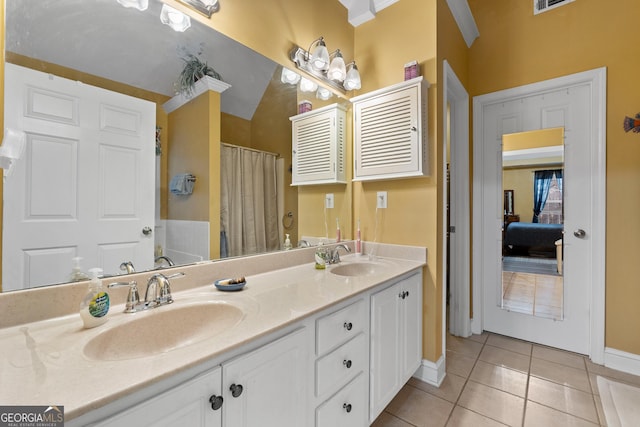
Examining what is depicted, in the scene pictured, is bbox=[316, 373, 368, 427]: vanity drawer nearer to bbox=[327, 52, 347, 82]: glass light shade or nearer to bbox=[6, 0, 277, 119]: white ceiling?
bbox=[6, 0, 277, 119]: white ceiling

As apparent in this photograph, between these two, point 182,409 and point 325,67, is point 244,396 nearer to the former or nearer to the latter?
point 182,409

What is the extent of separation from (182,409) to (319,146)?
1.69m

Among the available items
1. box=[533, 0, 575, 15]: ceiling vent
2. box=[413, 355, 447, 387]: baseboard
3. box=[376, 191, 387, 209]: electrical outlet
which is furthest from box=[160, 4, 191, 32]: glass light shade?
box=[533, 0, 575, 15]: ceiling vent

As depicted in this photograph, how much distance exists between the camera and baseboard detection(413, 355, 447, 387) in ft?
5.98

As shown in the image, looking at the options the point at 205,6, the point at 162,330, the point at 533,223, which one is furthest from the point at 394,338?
the point at 205,6

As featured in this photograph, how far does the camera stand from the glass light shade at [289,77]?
5.72 ft

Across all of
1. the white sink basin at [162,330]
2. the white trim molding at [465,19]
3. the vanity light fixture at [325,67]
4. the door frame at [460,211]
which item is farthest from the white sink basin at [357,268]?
the white trim molding at [465,19]

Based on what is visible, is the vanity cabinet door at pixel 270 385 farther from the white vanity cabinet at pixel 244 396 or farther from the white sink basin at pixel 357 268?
the white sink basin at pixel 357 268

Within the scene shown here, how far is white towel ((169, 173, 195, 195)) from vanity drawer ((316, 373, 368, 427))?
105cm

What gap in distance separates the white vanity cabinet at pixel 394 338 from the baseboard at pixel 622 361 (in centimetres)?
143

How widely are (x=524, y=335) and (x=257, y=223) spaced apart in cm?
251

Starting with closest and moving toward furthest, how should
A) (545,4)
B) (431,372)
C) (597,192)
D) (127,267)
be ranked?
(127,267) → (431,372) → (597,192) → (545,4)

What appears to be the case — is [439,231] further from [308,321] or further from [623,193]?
[623,193]

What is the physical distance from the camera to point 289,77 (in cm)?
178
